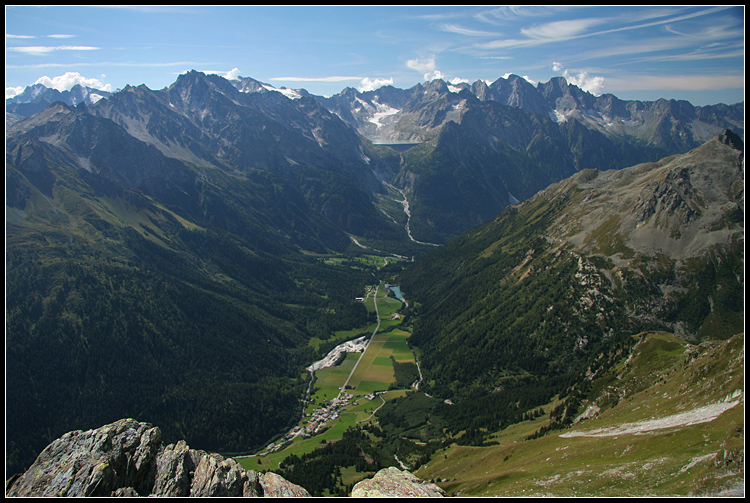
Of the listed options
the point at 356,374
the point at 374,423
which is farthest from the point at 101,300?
the point at 374,423

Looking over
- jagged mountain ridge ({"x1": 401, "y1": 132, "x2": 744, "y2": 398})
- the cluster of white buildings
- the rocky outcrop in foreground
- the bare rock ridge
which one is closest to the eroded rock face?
the bare rock ridge

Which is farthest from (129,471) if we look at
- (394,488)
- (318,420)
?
(318,420)

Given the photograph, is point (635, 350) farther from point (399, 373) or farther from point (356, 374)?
point (356, 374)

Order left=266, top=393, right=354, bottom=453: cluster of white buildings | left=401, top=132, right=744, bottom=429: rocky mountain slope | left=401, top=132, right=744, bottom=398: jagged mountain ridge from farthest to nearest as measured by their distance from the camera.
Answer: left=401, top=132, right=744, bottom=398: jagged mountain ridge, left=401, top=132, right=744, bottom=429: rocky mountain slope, left=266, top=393, right=354, bottom=453: cluster of white buildings

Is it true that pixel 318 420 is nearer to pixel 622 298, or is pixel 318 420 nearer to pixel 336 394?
pixel 336 394

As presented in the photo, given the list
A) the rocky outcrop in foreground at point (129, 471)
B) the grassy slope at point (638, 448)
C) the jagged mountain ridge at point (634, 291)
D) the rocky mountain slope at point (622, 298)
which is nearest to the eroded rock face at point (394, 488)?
the rocky outcrop in foreground at point (129, 471)

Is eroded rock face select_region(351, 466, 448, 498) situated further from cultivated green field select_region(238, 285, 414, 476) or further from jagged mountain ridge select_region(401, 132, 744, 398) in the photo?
jagged mountain ridge select_region(401, 132, 744, 398)
